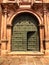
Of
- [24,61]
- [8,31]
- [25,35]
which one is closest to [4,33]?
[8,31]

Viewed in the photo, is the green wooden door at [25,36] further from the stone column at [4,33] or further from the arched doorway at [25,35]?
the stone column at [4,33]

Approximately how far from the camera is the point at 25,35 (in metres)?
13.4

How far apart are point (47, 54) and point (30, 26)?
2554 millimetres

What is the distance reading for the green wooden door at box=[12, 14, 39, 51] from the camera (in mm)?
13352

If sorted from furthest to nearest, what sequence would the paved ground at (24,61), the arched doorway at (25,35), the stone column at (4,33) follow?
1. the arched doorway at (25,35)
2. the stone column at (4,33)
3. the paved ground at (24,61)

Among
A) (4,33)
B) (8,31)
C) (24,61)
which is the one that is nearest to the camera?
(24,61)

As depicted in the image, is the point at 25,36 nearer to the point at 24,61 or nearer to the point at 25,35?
the point at 25,35

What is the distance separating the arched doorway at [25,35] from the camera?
13.4 m

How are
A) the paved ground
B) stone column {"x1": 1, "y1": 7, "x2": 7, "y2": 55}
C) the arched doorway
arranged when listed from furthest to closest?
1. the arched doorway
2. stone column {"x1": 1, "y1": 7, "x2": 7, "y2": 55}
3. the paved ground

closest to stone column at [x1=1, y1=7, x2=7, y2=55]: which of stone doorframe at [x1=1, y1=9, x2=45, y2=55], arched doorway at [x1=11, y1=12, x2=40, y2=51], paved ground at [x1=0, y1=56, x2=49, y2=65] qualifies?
stone doorframe at [x1=1, y1=9, x2=45, y2=55]

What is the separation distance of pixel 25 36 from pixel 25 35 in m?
0.08

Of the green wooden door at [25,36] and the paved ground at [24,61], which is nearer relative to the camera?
the paved ground at [24,61]

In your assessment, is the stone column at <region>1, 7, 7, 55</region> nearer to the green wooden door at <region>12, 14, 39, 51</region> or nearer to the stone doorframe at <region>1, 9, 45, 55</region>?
the stone doorframe at <region>1, 9, 45, 55</region>

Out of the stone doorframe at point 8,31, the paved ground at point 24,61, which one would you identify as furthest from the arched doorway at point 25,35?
the paved ground at point 24,61
